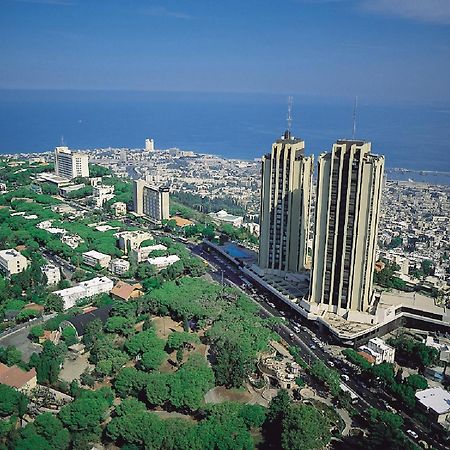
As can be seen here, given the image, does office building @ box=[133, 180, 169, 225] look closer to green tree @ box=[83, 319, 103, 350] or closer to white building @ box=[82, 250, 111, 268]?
white building @ box=[82, 250, 111, 268]

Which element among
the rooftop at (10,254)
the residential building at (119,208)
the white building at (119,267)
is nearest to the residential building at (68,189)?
the residential building at (119,208)

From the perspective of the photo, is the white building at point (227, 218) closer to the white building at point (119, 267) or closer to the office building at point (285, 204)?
the white building at point (119, 267)

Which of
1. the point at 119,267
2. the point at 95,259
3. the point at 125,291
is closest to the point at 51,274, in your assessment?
the point at 95,259

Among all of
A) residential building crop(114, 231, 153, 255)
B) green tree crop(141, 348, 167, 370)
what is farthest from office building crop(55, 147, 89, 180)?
green tree crop(141, 348, 167, 370)

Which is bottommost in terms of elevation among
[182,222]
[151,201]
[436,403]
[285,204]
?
[436,403]

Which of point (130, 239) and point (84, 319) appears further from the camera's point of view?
point (130, 239)

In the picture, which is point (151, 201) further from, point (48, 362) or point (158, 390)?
point (158, 390)

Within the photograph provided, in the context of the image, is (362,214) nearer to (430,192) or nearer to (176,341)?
(176,341)
